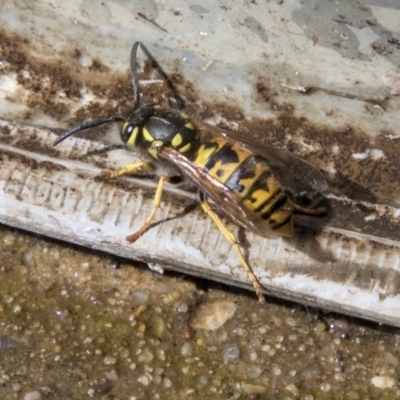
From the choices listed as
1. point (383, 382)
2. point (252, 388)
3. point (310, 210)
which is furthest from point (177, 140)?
point (383, 382)

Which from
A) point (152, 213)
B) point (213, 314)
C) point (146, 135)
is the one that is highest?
point (146, 135)

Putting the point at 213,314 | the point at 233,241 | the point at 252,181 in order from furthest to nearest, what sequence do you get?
1. the point at 213,314
2. the point at 233,241
3. the point at 252,181

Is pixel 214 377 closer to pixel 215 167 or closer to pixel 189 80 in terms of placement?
pixel 215 167

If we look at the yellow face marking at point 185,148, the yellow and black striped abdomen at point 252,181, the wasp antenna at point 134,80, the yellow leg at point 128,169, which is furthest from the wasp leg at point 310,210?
the wasp antenna at point 134,80

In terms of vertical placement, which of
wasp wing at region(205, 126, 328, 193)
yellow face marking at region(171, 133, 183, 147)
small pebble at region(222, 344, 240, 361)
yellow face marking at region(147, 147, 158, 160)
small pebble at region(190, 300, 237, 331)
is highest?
wasp wing at region(205, 126, 328, 193)

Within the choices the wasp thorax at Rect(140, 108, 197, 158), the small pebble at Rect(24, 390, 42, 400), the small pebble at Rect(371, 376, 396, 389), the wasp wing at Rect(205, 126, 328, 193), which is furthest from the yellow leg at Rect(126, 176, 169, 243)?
the small pebble at Rect(371, 376, 396, 389)

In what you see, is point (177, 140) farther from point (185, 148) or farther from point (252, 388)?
point (252, 388)

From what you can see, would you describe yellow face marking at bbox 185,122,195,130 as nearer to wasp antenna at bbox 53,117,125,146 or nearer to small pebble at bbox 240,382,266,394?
wasp antenna at bbox 53,117,125,146
